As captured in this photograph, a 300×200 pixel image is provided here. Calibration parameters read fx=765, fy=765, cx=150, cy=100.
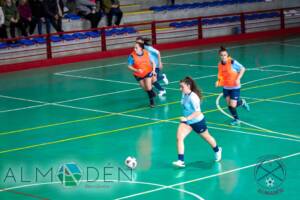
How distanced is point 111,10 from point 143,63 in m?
13.9

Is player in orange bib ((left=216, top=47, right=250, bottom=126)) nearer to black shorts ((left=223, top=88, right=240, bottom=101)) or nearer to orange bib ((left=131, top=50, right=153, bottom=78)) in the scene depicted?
black shorts ((left=223, top=88, right=240, bottom=101))

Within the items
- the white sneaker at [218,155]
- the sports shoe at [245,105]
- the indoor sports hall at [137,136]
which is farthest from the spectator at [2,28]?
the white sneaker at [218,155]

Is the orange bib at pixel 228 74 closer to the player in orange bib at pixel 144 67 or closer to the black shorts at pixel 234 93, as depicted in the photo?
the black shorts at pixel 234 93

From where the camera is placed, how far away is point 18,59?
3145 cm

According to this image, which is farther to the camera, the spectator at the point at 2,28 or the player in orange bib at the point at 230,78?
the spectator at the point at 2,28

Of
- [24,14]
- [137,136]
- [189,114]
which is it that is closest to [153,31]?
[24,14]

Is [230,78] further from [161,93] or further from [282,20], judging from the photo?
[282,20]

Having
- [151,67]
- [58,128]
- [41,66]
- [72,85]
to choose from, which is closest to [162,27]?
[41,66]

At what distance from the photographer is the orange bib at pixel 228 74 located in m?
18.8

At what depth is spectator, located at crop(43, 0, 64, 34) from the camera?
32.6 meters

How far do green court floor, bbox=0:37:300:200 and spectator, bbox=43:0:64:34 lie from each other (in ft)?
Answer: 13.0

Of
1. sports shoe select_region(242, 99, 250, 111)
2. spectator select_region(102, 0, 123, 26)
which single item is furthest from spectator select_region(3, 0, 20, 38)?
sports shoe select_region(242, 99, 250, 111)

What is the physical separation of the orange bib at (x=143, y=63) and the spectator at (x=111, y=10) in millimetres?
13668

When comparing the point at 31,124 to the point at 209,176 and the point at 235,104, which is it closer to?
the point at 235,104
